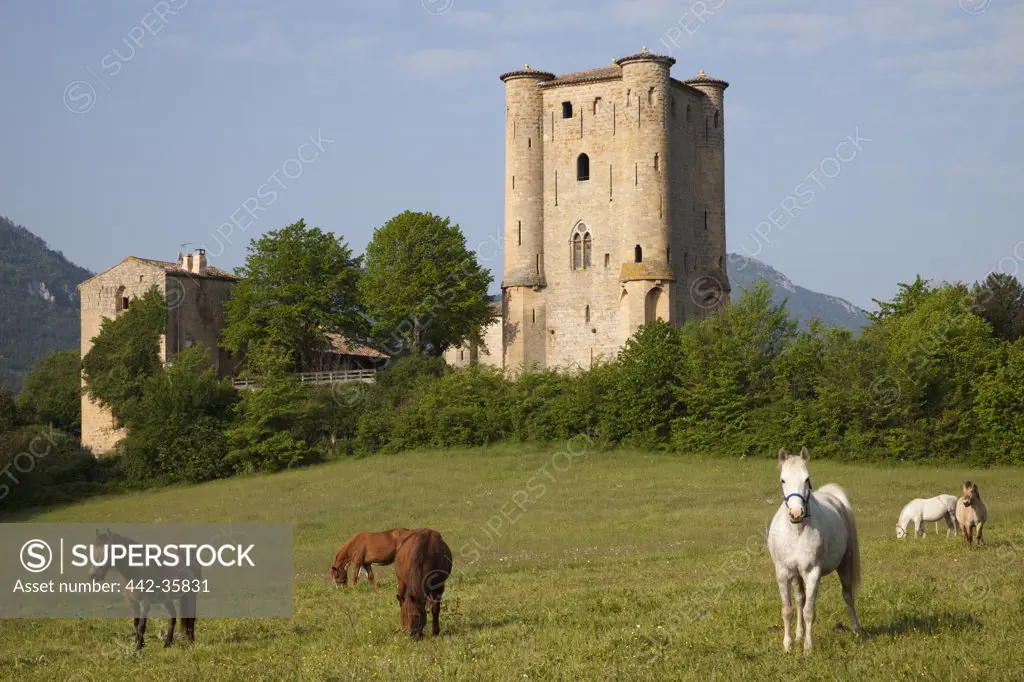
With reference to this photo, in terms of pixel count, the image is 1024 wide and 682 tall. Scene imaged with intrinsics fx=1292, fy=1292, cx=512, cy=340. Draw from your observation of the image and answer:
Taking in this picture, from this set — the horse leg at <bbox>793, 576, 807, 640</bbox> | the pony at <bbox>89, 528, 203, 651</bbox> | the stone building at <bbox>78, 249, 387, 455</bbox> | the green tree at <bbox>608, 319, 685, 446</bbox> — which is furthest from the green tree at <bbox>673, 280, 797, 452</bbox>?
the horse leg at <bbox>793, 576, 807, 640</bbox>

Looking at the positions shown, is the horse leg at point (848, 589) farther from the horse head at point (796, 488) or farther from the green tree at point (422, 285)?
the green tree at point (422, 285)

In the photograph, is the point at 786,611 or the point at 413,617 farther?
the point at 413,617

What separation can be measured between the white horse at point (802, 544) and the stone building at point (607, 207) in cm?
5528

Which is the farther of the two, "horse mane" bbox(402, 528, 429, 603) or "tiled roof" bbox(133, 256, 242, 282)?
"tiled roof" bbox(133, 256, 242, 282)

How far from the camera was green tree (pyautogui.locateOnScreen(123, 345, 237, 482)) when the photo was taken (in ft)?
195

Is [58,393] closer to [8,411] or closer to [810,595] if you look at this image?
[8,411]

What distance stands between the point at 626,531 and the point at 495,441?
2407 centimetres

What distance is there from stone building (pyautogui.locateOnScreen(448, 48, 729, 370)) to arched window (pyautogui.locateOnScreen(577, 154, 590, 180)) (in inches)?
3.1

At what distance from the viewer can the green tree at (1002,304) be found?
65812 millimetres

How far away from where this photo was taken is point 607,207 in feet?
231

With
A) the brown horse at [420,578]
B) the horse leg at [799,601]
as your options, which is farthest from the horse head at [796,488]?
the brown horse at [420,578]

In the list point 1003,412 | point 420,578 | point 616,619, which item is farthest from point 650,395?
point 420,578

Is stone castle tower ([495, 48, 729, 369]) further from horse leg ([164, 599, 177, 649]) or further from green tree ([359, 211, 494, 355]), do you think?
horse leg ([164, 599, 177, 649])

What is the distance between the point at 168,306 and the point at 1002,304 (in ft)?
146
